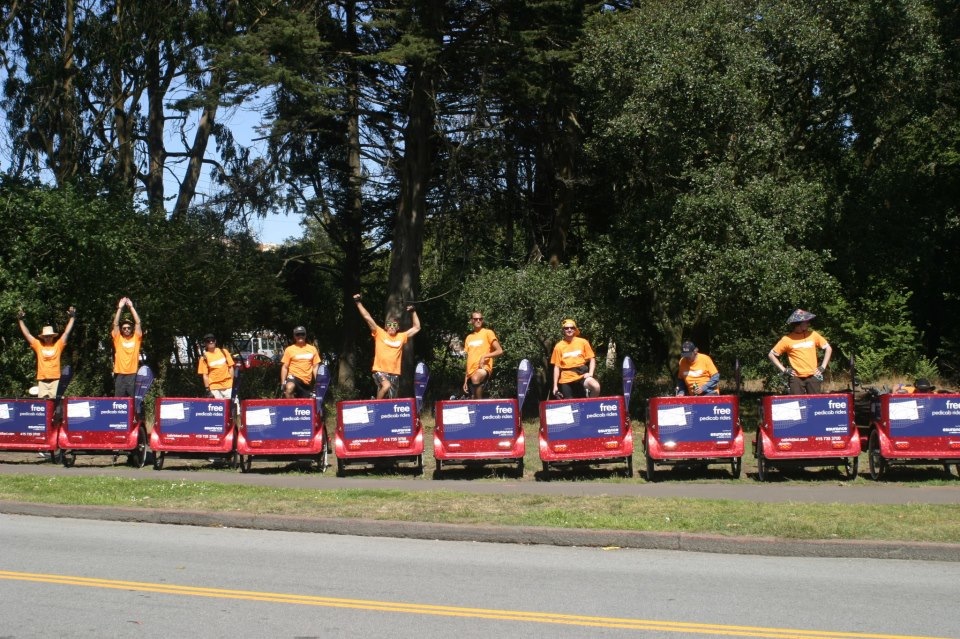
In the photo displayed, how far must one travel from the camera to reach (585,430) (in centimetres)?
1315

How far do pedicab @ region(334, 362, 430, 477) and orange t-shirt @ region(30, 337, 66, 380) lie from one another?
567 centimetres

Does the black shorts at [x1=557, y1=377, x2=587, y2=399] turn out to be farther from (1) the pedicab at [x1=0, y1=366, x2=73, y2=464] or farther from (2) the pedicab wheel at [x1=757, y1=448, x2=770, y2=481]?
(1) the pedicab at [x1=0, y1=366, x2=73, y2=464]

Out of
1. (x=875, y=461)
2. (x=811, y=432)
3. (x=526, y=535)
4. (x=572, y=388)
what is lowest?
(x=526, y=535)

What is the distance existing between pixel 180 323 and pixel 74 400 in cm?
1161

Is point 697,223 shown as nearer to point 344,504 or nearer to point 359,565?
point 344,504

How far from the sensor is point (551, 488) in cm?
1258

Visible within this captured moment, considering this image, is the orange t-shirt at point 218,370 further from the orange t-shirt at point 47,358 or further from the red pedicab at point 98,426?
the orange t-shirt at point 47,358

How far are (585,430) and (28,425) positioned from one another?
8.89 metres

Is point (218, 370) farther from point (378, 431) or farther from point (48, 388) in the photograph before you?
point (378, 431)

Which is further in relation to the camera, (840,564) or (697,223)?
(697,223)

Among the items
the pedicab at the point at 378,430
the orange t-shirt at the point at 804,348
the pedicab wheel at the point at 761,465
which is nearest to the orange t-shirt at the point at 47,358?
the pedicab at the point at 378,430

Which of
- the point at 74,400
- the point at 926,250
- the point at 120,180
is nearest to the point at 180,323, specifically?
the point at 120,180

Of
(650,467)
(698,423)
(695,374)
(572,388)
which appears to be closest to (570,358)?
(572,388)

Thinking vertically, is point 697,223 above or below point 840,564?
above
